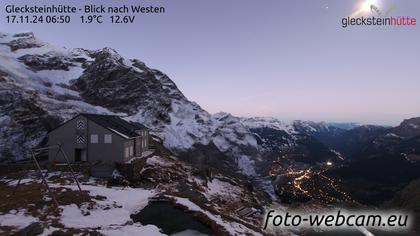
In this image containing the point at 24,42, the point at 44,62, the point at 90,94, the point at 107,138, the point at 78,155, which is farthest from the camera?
the point at 24,42

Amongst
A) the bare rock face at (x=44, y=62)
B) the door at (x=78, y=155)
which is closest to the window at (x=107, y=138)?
the door at (x=78, y=155)

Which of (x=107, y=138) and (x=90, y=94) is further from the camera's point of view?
(x=90, y=94)

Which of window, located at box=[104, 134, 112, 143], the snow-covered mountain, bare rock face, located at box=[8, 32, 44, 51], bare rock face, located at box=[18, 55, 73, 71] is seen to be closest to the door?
window, located at box=[104, 134, 112, 143]

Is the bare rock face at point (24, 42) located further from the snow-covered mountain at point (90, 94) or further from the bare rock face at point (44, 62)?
the bare rock face at point (44, 62)

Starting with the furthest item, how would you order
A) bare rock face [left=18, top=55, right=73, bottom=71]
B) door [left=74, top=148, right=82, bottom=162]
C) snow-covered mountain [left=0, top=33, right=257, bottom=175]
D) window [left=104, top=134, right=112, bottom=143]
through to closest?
bare rock face [left=18, top=55, right=73, bottom=71] < snow-covered mountain [left=0, top=33, right=257, bottom=175] < door [left=74, top=148, right=82, bottom=162] < window [left=104, top=134, right=112, bottom=143]

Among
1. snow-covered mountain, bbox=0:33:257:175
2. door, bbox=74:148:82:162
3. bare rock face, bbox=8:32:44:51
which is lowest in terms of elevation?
door, bbox=74:148:82:162

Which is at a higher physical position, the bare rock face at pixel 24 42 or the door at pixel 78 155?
the bare rock face at pixel 24 42

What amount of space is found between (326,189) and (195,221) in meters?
165

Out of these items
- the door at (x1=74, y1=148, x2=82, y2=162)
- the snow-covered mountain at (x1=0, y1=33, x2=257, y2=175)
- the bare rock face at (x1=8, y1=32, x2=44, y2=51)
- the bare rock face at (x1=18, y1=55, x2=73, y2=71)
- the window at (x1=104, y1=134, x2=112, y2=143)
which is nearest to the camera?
the window at (x1=104, y1=134, x2=112, y2=143)

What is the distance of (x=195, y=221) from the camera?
27469 mm

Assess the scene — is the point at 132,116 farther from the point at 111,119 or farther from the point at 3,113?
the point at 111,119

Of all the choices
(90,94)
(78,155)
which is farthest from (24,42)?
(78,155)

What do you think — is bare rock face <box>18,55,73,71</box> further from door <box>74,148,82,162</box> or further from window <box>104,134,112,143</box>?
window <box>104,134,112,143</box>

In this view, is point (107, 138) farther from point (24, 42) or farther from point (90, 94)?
point (24, 42)
